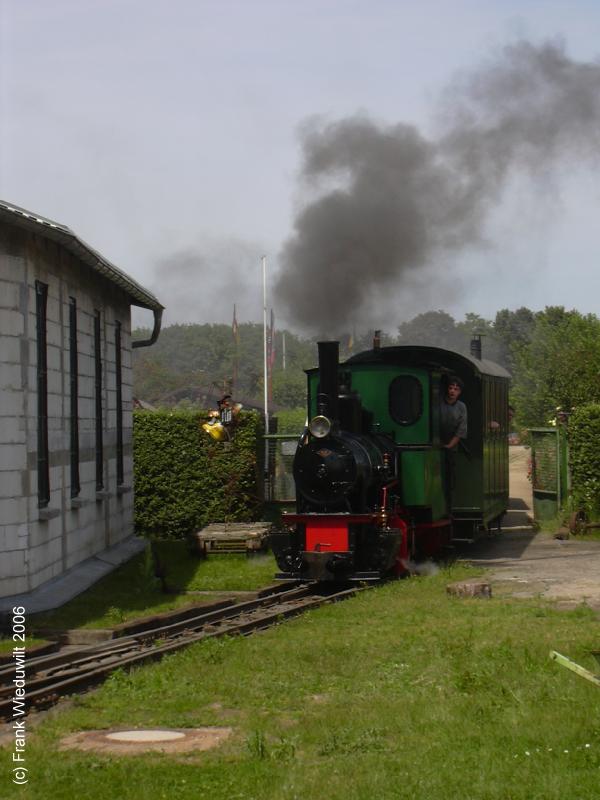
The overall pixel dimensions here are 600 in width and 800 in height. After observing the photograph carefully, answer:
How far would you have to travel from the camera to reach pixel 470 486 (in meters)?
17.7

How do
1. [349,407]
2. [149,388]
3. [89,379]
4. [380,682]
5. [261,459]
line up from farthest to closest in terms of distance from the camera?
1. [149,388]
2. [261,459]
3. [89,379]
4. [349,407]
5. [380,682]

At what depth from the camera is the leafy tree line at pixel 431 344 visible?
46.0 m

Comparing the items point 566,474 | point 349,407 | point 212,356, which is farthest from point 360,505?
point 212,356

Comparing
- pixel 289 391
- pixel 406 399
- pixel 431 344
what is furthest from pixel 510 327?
pixel 406 399

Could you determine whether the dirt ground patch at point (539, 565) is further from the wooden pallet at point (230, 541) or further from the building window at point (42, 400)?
the building window at point (42, 400)

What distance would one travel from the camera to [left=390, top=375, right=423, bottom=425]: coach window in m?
15.7

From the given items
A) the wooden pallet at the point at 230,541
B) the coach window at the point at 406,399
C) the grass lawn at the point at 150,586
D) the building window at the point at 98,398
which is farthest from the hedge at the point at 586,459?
the building window at the point at 98,398

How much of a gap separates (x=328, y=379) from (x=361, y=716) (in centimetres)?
716

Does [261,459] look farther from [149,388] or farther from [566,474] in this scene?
[149,388]

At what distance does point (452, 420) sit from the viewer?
16.7m

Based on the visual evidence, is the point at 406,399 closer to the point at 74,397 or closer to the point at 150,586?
the point at 150,586

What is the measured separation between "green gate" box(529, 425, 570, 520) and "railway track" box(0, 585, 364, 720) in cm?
946

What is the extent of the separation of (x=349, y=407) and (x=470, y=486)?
335cm

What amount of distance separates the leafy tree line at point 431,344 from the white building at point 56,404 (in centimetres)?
394
